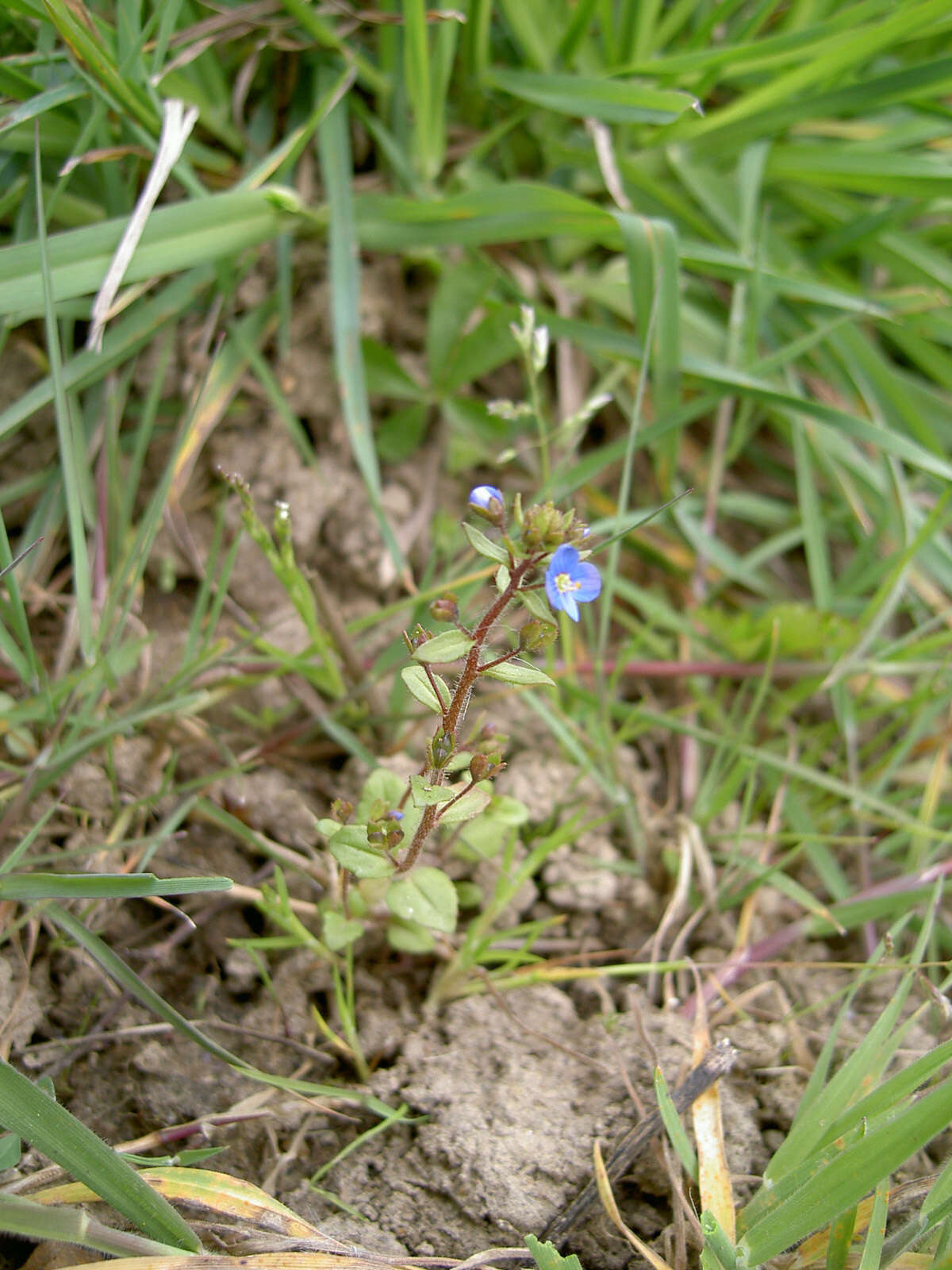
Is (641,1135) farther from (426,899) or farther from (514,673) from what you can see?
(514,673)

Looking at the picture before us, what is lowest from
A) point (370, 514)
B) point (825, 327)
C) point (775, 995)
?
point (775, 995)

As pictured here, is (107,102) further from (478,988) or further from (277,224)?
(478,988)

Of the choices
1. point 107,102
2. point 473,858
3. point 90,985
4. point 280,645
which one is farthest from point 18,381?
point 473,858

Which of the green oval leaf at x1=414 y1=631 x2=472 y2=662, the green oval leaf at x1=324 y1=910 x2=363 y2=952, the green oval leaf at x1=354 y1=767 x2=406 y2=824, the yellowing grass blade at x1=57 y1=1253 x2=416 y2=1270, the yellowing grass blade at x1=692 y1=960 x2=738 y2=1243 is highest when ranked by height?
the green oval leaf at x1=414 y1=631 x2=472 y2=662

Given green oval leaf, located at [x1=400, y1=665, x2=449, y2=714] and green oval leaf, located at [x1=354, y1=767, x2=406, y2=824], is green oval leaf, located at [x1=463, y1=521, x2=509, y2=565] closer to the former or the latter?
green oval leaf, located at [x1=400, y1=665, x2=449, y2=714]

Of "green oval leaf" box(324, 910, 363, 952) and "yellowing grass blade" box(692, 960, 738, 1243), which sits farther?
"green oval leaf" box(324, 910, 363, 952)

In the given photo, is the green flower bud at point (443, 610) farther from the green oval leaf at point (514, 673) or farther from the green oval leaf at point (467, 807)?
the green oval leaf at point (467, 807)

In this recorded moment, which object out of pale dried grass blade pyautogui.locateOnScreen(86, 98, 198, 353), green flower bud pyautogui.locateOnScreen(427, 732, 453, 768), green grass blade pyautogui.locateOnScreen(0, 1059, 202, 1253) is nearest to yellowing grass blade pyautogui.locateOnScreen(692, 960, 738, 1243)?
green flower bud pyautogui.locateOnScreen(427, 732, 453, 768)

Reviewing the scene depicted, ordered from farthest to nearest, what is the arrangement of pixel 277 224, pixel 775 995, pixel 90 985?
pixel 277 224 → pixel 775 995 → pixel 90 985
